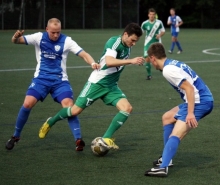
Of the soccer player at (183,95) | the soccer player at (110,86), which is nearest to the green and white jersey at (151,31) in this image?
the soccer player at (110,86)

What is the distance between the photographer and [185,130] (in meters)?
7.69

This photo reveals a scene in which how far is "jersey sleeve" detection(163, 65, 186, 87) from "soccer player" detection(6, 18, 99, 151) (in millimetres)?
1801

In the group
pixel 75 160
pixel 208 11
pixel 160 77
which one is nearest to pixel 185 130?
pixel 75 160

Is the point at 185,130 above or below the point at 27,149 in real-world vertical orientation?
above

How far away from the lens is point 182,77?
747 centimetres

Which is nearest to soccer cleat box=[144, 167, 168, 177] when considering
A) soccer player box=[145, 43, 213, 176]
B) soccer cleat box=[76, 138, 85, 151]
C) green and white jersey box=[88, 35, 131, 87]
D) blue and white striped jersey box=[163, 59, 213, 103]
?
soccer player box=[145, 43, 213, 176]

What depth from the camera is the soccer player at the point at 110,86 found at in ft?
28.7

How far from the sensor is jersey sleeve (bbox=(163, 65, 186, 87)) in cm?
748

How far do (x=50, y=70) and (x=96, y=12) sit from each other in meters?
44.1

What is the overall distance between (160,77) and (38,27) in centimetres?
3210

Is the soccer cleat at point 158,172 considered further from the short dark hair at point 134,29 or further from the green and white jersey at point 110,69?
the short dark hair at point 134,29

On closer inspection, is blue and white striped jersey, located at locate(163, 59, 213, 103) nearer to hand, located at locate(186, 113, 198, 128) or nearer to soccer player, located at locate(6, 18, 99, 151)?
hand, located at locate(186, 113, 198, 128)

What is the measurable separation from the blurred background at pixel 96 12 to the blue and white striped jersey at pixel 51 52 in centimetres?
3994

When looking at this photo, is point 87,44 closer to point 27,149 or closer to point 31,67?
point 31,67
